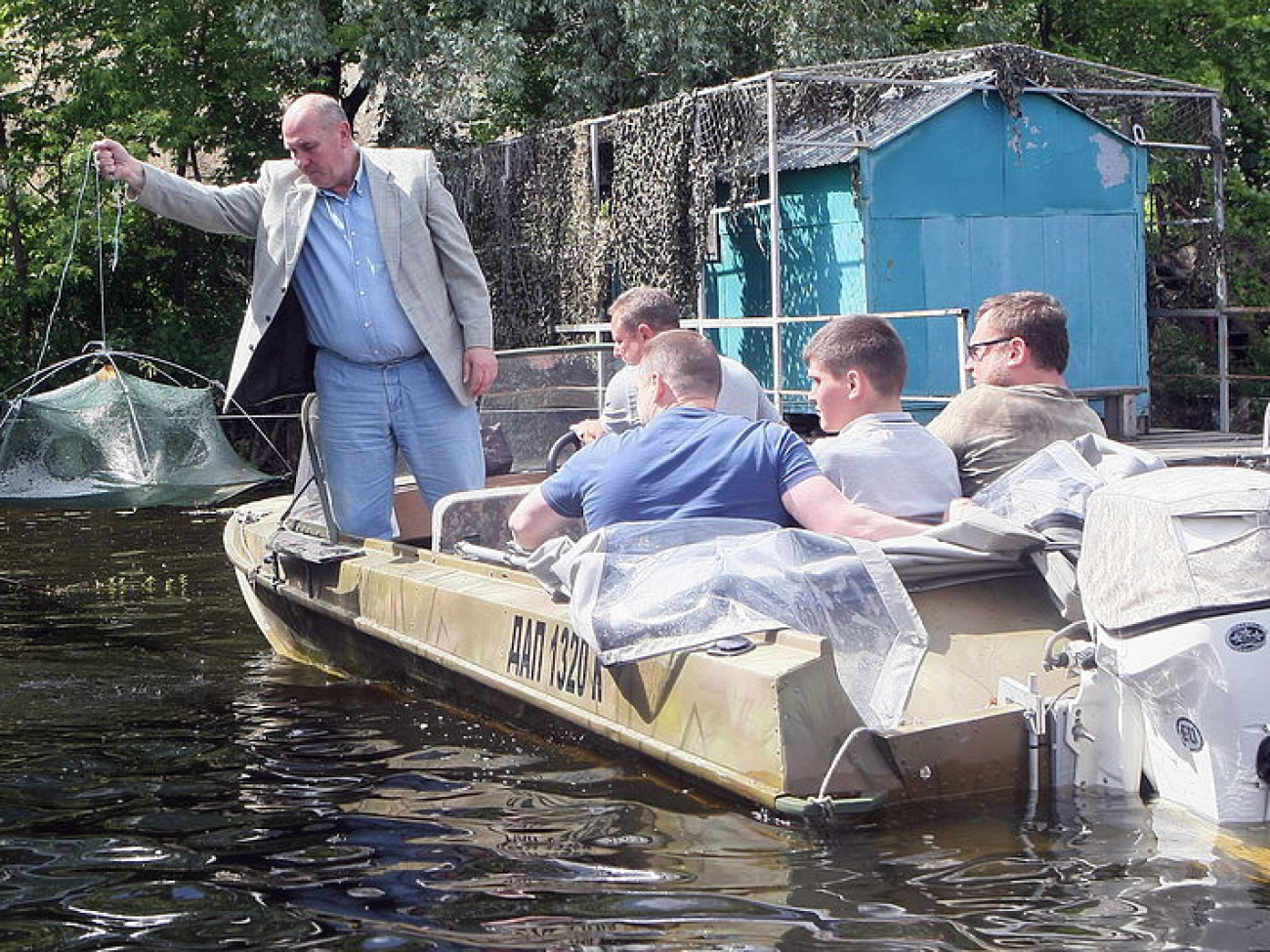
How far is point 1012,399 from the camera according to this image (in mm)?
4938

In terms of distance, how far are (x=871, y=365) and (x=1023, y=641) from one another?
0.83 m

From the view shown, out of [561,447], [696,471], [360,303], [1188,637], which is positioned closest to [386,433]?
[360,303]

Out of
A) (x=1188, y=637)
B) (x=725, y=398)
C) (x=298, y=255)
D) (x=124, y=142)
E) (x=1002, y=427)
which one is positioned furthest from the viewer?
(x=124, y=142)

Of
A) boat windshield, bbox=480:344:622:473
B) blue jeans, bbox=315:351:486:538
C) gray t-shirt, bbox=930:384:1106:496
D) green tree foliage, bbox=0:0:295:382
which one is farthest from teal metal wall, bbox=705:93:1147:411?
gray t-shirt, bbox=930:384:1106:496

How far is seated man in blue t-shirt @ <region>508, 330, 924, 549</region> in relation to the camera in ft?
14.3

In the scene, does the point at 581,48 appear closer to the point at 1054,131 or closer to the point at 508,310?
the point at 508,310

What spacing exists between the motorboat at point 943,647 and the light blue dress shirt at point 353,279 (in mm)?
1579

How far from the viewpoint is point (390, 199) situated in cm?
632

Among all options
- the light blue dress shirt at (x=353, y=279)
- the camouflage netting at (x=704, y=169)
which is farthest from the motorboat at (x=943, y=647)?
the camouflage netting at (x=704, y=169)

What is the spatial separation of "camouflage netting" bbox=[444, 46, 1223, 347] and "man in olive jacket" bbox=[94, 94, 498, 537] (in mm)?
7075

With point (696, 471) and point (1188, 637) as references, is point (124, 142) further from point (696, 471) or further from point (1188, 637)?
point (1188, 637)

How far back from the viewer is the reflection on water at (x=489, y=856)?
3.48m

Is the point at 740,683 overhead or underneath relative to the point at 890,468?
underneath

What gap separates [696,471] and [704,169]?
10.9 meters
